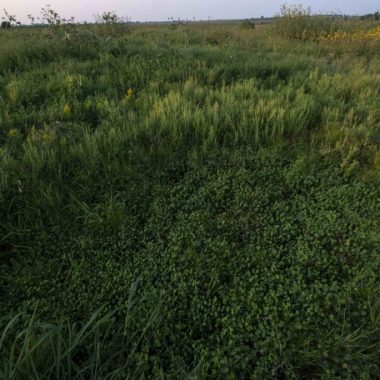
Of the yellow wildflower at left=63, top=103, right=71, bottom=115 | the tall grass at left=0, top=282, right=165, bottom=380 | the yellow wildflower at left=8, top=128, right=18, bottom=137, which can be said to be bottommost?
the tall grass at left=0, top=282, right=165, bottom=380

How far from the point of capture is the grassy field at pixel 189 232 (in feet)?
5.81

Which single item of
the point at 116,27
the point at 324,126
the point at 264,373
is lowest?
the point at 264,373

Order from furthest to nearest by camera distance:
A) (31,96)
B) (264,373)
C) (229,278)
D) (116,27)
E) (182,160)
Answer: (116,27) < (31,96) < (182,160) < (229,278) < (264,373)

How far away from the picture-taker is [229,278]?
7.08ft

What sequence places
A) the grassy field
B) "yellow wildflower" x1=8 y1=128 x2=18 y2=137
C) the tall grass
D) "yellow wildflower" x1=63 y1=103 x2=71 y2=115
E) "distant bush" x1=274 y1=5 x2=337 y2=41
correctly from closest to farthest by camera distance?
the tall grass, the grassy field, "yellow wildflower" x1=8 y1=128 x2=18 y2=137, "yellow wildflower" x1=63 y1=103 x2=71 y2=115, "distant bush" x1=274 y1=5 x2=337 y2=41

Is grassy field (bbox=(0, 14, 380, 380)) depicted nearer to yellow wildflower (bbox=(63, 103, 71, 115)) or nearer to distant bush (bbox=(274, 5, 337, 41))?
yellow wildflower (bbox=(63, 103, 71, 115))

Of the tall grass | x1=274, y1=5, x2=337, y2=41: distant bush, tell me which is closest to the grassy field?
the tall grass

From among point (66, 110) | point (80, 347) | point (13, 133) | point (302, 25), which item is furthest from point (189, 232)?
point (302, 25)

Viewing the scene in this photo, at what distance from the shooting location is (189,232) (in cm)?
241

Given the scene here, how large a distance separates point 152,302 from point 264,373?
0.71m

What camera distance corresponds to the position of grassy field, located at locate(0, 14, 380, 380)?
1771 millimetres

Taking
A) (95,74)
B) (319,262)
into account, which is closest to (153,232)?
(319,262)

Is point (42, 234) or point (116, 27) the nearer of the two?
point (42, 234)

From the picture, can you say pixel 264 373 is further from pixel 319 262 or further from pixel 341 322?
pixel 319 262
